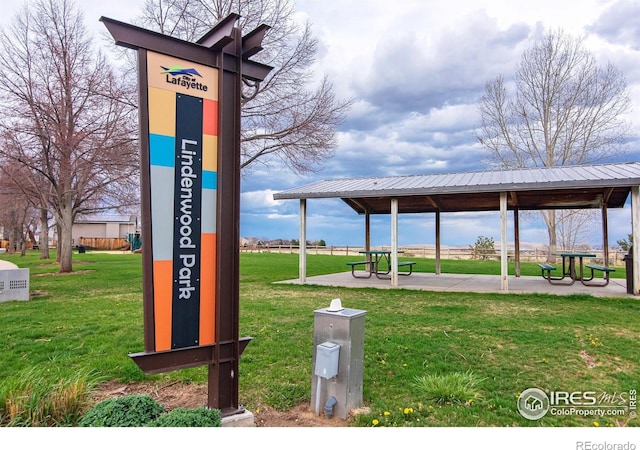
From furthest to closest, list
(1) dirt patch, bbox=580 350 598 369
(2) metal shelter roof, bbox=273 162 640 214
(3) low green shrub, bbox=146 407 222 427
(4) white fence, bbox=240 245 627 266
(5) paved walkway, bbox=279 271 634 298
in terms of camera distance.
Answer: (4) white fence, bbox=240 245 627 266
(5) paved walkway, bbox=279 271 634 298
(2) metal shelter roof, bbox=273 162 640 214
(1) dirt patch, bbox=580 350 598 369
(3) low green shrub, bbox=146 407 222 427

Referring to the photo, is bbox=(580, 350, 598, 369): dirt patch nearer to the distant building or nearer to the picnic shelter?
the picnic shelter

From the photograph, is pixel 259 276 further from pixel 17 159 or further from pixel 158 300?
pixel 158 300

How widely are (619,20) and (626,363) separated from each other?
612 cm

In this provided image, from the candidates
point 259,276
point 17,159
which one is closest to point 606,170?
point 259,276

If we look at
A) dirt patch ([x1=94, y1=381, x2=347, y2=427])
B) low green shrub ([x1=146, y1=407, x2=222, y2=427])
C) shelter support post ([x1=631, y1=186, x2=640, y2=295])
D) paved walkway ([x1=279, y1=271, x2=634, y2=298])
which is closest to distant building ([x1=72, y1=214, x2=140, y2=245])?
paved walkway ([x1=279, y1=271, x2=634, y2=298])

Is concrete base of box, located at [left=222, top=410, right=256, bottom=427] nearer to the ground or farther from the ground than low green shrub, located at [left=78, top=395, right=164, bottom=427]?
nearer to the ground

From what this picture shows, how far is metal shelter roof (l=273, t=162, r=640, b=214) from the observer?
28.8ft

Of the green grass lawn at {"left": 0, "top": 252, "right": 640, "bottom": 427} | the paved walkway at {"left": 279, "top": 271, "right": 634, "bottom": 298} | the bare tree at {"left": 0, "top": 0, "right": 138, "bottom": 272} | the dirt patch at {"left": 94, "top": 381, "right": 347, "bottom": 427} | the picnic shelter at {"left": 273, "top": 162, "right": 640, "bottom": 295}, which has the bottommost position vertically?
the dirt patch at {"left": 94, "top": 381, "right": 347, "bottom": 427}

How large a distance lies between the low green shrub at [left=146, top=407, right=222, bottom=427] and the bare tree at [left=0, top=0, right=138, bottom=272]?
12.7 meters

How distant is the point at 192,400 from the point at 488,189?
7.68 m

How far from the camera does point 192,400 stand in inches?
132

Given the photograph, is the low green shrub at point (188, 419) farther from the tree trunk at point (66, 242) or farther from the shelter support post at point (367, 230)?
the tree trunk at point (66, 242)

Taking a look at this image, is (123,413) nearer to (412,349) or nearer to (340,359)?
(340,359)

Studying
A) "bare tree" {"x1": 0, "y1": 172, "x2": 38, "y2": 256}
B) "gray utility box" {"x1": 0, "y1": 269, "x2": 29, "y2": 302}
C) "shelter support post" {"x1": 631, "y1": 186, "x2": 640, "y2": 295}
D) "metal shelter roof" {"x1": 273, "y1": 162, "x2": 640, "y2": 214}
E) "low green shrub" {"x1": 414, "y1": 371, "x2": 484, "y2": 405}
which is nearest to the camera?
"low green shrub" {"x1": 414, "y1": 371, "x2": 484, "y2": 405}
